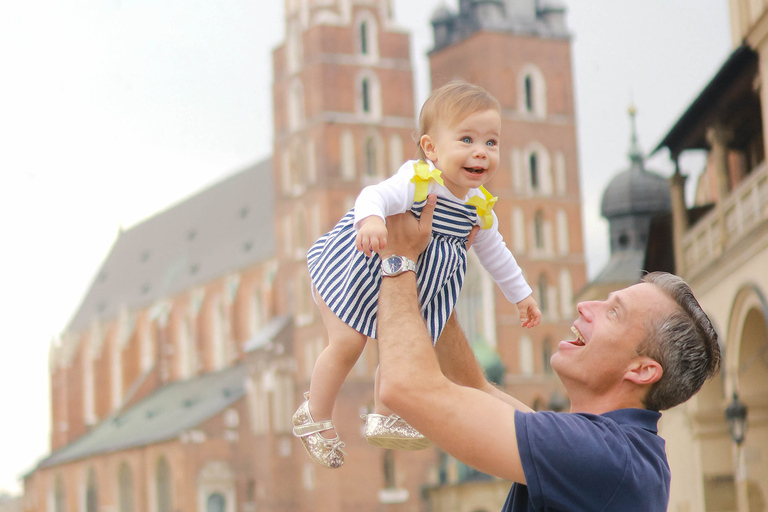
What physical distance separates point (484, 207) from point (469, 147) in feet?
0.88

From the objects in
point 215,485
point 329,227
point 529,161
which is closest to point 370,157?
point 329,227

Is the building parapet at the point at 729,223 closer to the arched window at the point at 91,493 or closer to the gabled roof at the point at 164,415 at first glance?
the gabled roof at the point at 164,415

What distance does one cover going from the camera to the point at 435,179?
11.4 ft

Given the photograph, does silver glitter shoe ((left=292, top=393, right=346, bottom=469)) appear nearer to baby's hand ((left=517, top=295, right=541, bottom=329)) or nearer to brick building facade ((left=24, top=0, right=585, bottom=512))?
baby's hand ((left=517, top=295, right=541, bottom=329))

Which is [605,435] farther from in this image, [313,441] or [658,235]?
[658,235]

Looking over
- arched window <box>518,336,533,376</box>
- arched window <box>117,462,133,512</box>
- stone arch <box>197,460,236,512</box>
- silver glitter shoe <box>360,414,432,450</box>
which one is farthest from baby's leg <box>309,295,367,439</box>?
arched window <box>117,462,133,512</box>

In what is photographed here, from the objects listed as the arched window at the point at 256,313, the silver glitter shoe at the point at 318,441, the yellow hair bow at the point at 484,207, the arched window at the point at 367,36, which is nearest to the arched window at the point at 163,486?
the arched window at the point at 256,313

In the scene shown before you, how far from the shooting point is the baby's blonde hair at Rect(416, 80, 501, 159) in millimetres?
3387

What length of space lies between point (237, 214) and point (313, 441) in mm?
54154

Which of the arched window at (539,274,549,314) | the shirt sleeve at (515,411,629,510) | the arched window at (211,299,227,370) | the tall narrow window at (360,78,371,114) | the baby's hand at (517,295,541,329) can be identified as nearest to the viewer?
the shirt sleeve at (515,411,629,510)

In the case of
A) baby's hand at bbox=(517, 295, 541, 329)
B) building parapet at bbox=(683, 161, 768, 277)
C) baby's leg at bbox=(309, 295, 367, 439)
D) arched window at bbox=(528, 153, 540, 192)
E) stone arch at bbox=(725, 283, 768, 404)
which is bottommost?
baby's leg at bbox=(309, 295, 367, 439)

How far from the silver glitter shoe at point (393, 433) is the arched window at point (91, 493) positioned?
53285mm

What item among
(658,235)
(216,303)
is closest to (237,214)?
(216,303)

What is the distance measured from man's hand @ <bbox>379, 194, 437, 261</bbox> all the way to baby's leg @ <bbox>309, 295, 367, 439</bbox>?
1.03 feet
